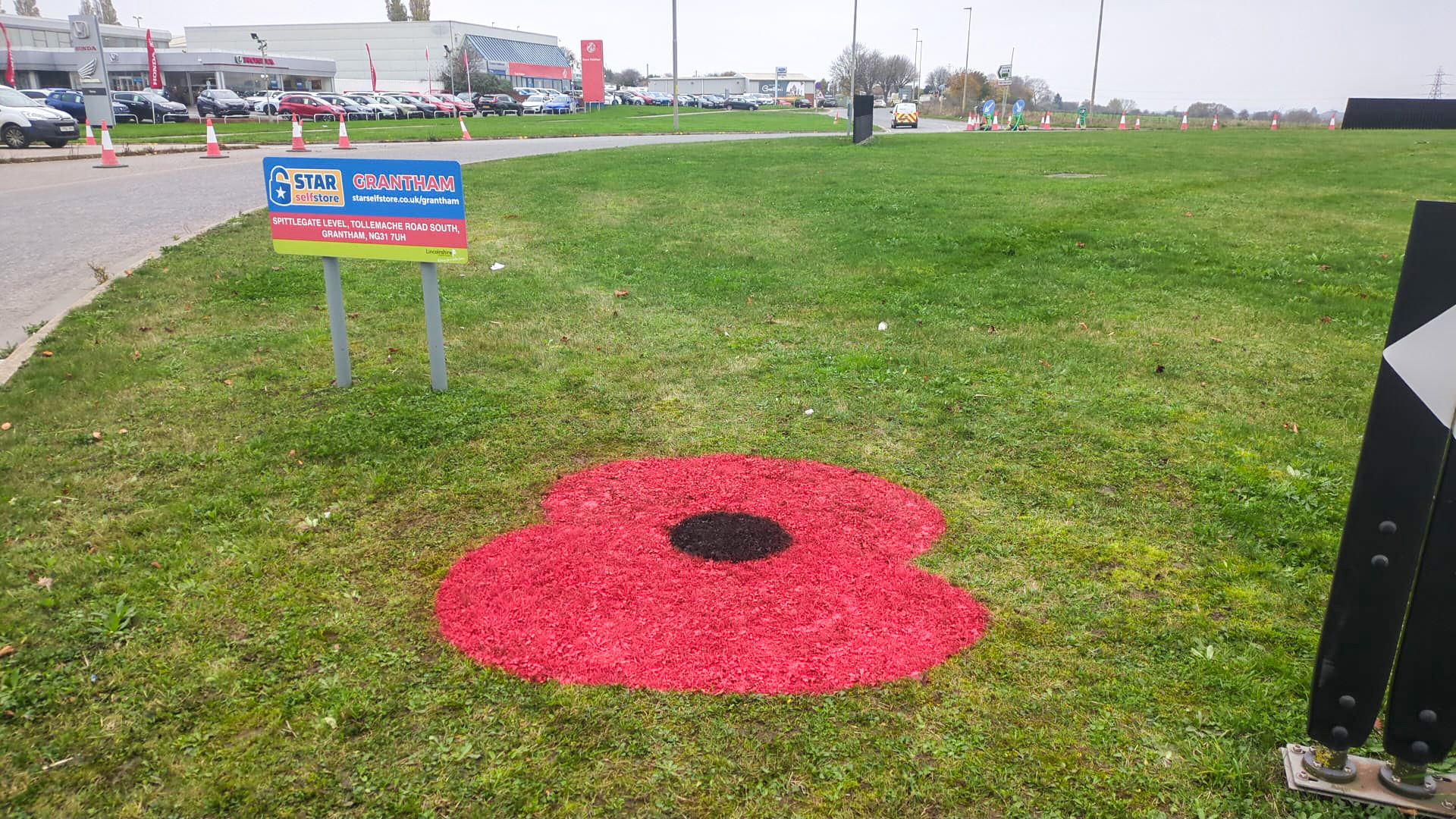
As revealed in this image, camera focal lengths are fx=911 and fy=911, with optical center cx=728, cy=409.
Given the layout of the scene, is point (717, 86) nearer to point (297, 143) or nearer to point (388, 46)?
point (388, 46)

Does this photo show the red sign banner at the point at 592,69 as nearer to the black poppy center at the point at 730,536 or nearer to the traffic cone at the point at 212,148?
the traffic cone at the point at 212,148

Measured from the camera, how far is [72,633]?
11.8 ft

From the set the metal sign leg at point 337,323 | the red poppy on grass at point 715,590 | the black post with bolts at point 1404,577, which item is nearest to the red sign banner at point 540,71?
the metal sign leg at point 337,323

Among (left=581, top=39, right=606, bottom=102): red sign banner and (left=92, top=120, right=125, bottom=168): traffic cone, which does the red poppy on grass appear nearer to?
(left=92, top=120, right=125, bottom=168): traffic cone

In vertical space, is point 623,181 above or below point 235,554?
above

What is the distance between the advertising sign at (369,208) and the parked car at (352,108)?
47.8 meters

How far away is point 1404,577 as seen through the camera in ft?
8.76

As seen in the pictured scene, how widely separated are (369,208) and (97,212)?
1021 cm

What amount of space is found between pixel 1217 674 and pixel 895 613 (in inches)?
47.1

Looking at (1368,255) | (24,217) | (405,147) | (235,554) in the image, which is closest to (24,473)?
(235,554)

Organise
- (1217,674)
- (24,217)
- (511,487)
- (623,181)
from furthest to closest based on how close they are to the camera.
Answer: (623,181), (24,217), (511,487), (1217,674)

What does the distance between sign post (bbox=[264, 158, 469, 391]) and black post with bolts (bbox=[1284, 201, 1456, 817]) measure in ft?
16.4

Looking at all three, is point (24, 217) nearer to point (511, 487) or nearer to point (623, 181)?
point (623, 181)

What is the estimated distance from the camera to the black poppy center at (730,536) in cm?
428
